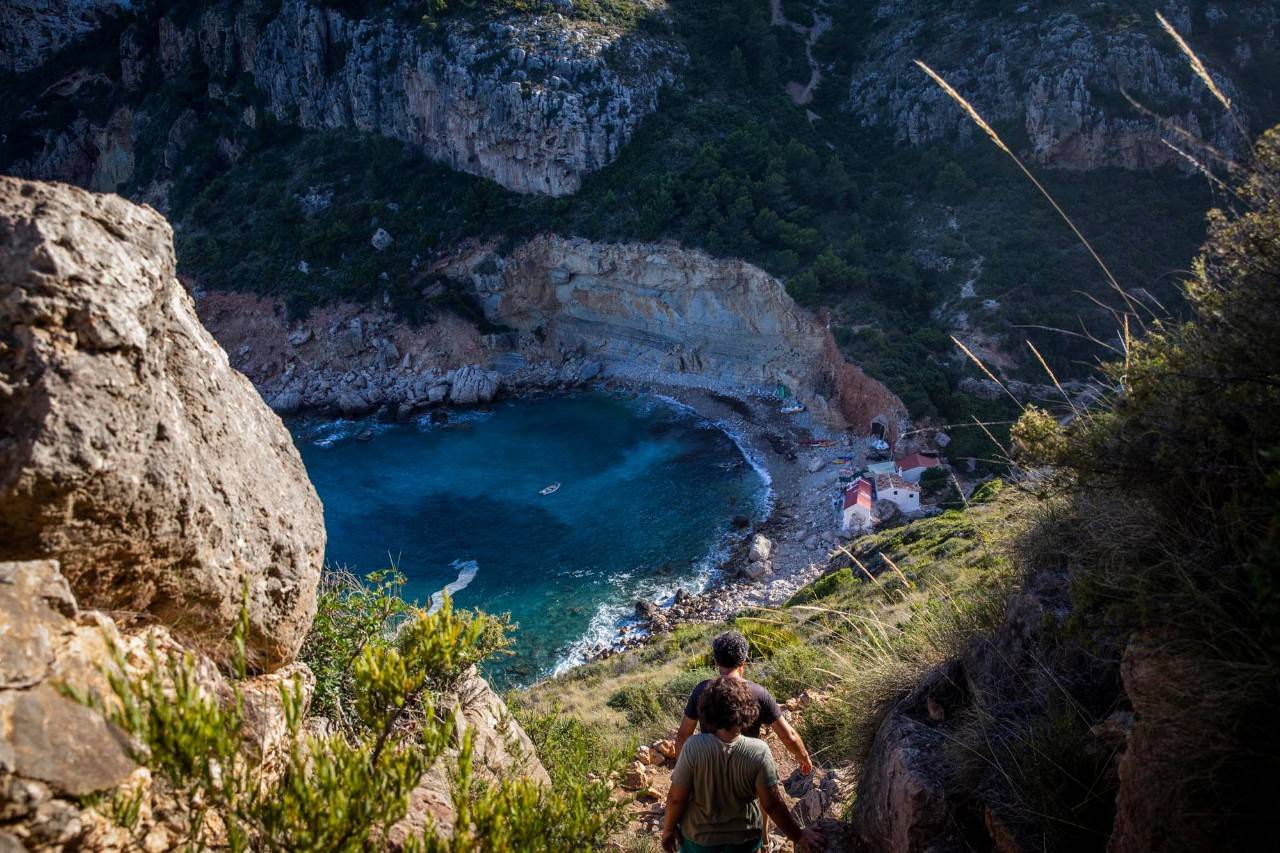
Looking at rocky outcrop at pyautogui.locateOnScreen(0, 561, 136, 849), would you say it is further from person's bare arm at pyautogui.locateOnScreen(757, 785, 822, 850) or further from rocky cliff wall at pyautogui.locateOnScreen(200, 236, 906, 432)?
rocky cliff wall at pyautogui.locateOnScreen(200, 236, 906, 432)

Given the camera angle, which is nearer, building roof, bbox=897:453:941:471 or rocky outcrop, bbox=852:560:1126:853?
rocky outcrop, bbox=852:560:1126:853

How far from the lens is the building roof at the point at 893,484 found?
999 inches

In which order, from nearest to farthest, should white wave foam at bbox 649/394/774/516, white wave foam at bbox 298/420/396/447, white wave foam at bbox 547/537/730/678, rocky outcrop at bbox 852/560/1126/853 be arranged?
1. rocky outcrop at bbox 852/560/1126/853
2. white wave foam at bbox 547/537/730/678
3. white wave foam at bbox 649/394/774/516
4. white wave foam at bbox 298/420/396/447

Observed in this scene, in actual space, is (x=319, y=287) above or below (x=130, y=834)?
below

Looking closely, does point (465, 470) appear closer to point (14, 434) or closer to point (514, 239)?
point (514, 239)

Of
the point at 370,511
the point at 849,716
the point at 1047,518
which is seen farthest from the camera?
the point at 370,511

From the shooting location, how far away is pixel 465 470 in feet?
107

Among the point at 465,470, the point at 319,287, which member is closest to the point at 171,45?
the point at 319,287

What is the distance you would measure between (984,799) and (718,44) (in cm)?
4551

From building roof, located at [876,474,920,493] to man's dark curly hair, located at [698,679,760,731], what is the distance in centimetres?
2276

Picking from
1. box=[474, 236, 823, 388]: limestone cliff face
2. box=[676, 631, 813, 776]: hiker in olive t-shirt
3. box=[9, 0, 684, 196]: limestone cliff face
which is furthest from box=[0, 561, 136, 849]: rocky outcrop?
box=[9, 0, 684, 196]: limestone cliff face

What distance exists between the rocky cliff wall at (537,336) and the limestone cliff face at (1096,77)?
1441 centimetres

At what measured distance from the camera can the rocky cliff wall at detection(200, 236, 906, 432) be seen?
35906mm

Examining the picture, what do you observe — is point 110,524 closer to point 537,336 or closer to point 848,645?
point 848,645
